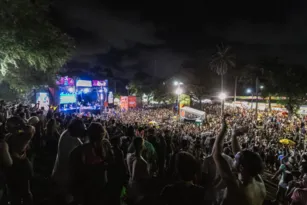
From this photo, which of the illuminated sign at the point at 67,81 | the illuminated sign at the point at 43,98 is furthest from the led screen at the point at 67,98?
the illuminated sign at the point at 43,98

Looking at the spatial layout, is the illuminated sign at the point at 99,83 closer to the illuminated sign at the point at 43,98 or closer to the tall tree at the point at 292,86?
the illuminated sign at the point at 43,98

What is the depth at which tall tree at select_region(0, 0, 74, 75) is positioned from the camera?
1057 centimetres

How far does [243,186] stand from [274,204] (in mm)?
3802

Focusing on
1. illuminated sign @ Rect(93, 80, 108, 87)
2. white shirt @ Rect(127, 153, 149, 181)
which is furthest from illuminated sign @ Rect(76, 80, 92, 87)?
white shirt @ Rect(127, 153, 149, 181)

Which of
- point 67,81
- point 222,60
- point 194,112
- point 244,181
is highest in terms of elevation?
point 222,60

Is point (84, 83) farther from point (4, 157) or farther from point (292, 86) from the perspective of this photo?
point (4, 157)

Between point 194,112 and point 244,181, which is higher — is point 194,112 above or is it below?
below

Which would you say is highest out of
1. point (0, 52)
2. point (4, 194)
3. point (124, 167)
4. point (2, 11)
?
point (2, 11)

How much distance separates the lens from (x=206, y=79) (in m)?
59.8

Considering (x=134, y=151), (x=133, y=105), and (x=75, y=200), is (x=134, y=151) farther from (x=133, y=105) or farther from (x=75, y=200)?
(x=133, y=105)

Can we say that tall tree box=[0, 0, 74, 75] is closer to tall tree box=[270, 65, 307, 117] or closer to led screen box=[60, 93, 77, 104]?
led screen box=[60, 93, 77, 104]

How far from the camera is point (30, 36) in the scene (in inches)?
456

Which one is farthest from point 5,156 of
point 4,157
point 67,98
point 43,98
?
point 67,98

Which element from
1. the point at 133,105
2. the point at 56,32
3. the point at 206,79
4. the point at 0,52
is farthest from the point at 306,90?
the point at 0,52
